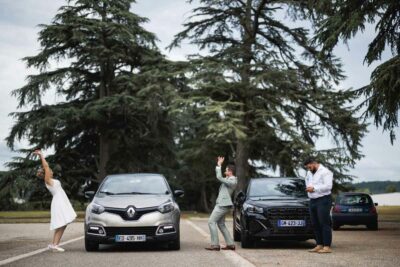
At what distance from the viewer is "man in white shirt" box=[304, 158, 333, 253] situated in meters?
11.3

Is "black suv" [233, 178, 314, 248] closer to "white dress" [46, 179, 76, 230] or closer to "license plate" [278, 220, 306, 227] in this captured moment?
"license plate" [278, 220, 306, 227]

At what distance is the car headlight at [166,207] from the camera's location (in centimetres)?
1155

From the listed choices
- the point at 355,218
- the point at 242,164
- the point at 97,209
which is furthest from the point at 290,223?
the point at 242,164

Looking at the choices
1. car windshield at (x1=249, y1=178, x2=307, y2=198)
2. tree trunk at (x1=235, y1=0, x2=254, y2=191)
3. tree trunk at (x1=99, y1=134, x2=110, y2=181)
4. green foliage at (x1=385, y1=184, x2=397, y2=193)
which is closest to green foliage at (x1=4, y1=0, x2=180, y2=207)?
tree trunk at (x1=99, y1=134, x2=110, y2=181)

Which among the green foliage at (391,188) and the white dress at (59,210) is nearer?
the white dress at (59,210)

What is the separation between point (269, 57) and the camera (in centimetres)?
3425

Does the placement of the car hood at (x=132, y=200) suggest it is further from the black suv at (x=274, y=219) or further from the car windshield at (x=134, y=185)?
→ the black suv at (x=274, y=219)

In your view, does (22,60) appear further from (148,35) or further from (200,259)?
(200,259)

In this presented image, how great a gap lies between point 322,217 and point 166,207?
290cm

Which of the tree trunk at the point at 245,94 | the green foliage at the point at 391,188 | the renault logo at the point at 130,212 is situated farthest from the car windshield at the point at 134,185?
the green foliage at the point at 391,188

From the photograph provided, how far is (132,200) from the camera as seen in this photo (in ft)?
38.4

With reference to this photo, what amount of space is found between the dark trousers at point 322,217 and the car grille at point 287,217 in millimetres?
781

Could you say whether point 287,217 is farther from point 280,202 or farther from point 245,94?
point 245,94

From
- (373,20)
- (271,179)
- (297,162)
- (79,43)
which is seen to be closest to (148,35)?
(79,43)
